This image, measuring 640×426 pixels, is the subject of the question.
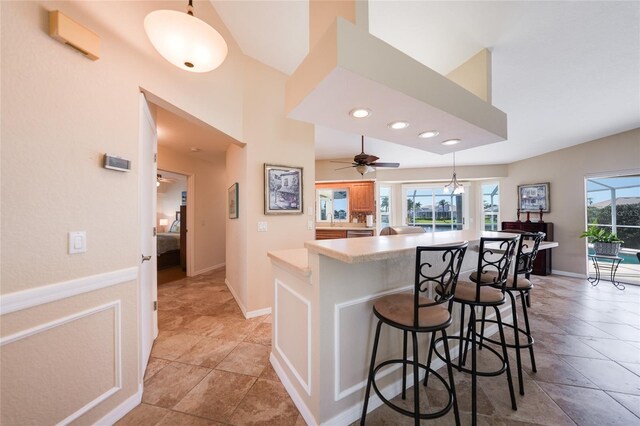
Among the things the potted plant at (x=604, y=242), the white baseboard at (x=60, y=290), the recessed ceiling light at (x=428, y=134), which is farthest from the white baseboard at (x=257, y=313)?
the potted plant at (x=604, y=242)

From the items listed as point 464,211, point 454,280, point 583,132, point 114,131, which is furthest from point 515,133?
point 114,131

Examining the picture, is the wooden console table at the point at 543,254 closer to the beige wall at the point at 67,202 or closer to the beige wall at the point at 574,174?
the beige wall at the point at 574,174

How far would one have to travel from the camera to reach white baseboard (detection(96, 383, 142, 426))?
140cm

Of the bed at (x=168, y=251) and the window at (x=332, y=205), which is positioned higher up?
the window at (x=332, y=205)

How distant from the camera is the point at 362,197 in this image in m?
7.07

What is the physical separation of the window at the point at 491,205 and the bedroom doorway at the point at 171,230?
8163 millimetres

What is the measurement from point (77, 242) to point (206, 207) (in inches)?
162

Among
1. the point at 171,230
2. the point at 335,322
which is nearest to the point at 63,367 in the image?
the point at 335,322

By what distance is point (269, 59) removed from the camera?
9.19ft

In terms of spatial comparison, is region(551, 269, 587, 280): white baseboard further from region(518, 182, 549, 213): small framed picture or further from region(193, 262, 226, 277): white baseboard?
region(193, 262, 226, 277): white baseboard

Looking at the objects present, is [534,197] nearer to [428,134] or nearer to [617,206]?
[617,206]

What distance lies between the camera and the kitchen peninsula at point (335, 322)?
136cm

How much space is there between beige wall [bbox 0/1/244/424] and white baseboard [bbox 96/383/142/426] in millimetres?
23

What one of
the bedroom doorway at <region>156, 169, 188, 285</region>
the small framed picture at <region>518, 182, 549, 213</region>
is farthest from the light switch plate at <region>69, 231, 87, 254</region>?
the small framed picture at <region>518, 182, 549, 213</region>
